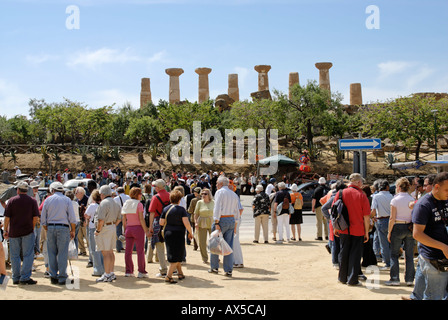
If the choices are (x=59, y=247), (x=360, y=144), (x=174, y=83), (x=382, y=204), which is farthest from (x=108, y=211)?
(x=174, y=83)

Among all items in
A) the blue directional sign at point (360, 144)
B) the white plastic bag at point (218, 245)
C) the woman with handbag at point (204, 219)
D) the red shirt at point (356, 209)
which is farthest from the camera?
the blue directional sign at point (360, 144)

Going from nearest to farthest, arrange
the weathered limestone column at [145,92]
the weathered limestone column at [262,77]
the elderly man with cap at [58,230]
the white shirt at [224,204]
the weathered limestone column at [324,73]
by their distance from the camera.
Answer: the elderly man with cap at [58,230] → the white shirt at [224,204] → the weathered limestone column at [324,73] → the weathered limestone column at [262,77] → the weathered limestone column at [145,92]

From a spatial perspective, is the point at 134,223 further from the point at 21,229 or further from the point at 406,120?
the point at 406,120

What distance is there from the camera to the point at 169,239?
8547mm

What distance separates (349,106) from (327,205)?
49.2m

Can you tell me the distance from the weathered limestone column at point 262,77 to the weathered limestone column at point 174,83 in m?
9.59

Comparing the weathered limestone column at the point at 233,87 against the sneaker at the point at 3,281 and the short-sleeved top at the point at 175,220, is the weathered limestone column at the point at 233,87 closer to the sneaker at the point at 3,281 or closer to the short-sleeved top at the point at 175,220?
the short-sleeved top at the point at 175,220

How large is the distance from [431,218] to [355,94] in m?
58.5

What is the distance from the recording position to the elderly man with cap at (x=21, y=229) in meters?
8.28

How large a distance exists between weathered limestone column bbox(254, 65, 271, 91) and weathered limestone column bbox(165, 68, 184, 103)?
9593mm

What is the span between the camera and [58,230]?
843cm

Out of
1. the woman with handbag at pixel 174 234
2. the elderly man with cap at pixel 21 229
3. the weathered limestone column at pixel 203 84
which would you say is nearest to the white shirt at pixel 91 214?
the elderly man with cap at pixel 21 229

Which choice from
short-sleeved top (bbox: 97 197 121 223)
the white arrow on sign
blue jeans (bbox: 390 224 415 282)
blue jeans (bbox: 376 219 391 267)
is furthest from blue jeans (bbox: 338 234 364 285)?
the white arrow on sign

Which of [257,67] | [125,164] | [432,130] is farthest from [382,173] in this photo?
[257,67]
